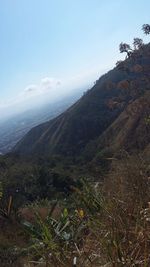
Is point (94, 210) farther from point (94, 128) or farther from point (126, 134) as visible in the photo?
point (94, 128)

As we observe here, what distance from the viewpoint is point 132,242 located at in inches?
98.2

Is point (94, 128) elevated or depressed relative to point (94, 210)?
depressed

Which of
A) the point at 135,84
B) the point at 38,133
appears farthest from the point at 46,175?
the point at 38,133

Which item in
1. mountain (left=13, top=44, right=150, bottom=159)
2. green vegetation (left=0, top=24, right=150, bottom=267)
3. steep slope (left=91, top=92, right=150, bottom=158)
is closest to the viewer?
green vegetation (left=0, top=24, right=150, bottom=267)

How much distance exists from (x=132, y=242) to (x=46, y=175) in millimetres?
35790

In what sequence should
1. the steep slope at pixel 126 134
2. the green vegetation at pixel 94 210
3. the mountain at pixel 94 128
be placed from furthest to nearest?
1. the mountain at pixel 94 128
2. the steep slope at pixel 126 134
3. the green vegetation at pixel 94 210

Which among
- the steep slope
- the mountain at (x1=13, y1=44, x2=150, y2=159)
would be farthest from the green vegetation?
the mountain at (x1=13, y1=44, x2=150, y2=159)

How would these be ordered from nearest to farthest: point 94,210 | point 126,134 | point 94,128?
point 94,210 < point 126,134 < point 94,128

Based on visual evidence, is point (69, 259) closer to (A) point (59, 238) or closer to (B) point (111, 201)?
(B) point (111, 201)

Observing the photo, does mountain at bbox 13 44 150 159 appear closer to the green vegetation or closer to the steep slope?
the steep slope

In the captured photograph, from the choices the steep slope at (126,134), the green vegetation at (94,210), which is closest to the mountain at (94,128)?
the steep slope at (126,134)

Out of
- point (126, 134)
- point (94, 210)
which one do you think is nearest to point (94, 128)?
point (126, 134)

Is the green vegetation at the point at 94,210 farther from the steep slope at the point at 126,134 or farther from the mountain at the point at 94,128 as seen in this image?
the mountain at the point at 94,128

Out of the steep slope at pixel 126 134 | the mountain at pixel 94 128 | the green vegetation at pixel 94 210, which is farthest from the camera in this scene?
the mountain at pixel 94 128
